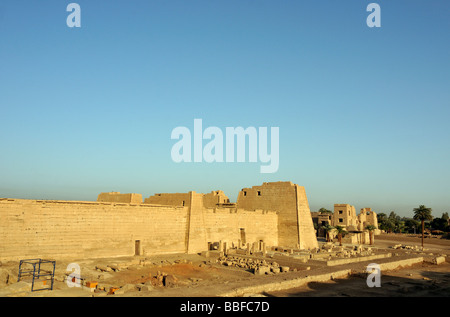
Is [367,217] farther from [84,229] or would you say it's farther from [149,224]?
[84,229]

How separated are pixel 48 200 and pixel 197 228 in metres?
13.0

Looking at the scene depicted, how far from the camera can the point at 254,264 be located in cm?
2383

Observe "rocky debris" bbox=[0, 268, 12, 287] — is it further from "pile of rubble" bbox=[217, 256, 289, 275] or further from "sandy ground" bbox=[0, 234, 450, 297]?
"pile of rubble" bbox=[217, 256, 289, 275]

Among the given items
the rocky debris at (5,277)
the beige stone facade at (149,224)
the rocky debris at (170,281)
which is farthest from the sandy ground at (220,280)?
the beige stone facade at (149,224)

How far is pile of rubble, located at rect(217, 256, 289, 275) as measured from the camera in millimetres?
21514

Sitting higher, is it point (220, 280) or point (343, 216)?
point (220, 280)

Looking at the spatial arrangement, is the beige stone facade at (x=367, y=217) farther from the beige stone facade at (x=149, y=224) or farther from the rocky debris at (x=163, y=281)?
the rocky debris at (x=163, y=281)

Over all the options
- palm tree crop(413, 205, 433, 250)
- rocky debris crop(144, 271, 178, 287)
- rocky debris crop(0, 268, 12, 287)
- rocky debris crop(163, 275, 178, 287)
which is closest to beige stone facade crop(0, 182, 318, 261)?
rocky debris crop(0, 268, 12, 287)

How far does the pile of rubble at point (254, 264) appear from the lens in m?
21.5

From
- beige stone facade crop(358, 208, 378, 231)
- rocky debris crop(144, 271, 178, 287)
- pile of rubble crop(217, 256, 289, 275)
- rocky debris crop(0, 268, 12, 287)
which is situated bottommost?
beige stone facade crop(358, 208, 378, 231)

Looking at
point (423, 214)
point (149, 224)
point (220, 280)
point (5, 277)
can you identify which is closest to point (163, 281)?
point (220, 280)

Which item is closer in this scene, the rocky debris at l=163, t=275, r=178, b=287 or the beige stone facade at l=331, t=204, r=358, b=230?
the rocky debris at l=163, t=275, r=178, b=287
